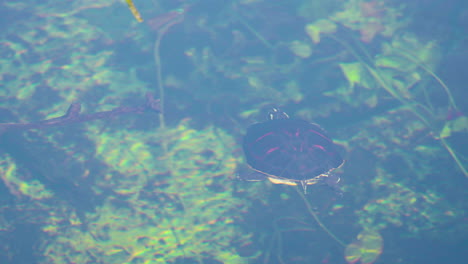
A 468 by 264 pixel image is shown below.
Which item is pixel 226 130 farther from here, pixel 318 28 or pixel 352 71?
pixel 318 28

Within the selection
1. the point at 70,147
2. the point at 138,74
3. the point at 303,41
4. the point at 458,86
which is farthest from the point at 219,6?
the point at 458,86

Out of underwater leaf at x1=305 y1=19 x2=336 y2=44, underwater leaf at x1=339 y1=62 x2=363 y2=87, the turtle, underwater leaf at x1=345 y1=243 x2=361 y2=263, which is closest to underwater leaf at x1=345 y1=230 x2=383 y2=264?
underwater leaf at x1=345 y1=243 x2=361 y2=263

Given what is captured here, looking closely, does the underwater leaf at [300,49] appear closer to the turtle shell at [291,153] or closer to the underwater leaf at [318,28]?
the underwater leaf at [318,28]

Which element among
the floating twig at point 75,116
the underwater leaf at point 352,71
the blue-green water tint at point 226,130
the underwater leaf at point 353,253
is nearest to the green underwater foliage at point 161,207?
the blue-green water tint at point 226,130

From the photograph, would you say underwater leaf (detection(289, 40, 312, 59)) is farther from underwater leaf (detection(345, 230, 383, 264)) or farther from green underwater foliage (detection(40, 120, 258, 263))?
underwater leaf (detection(345, 230, 383, 264))

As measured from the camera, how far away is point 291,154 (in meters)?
4.52

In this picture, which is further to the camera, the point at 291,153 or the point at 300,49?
the point at 300,49

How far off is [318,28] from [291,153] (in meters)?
3.92

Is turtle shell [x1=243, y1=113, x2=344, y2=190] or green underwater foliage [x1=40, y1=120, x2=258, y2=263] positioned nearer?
turtle shell [x1=243, y1=113, x2=344, y2=190]

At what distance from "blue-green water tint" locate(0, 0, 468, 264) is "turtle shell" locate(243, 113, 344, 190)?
618mm

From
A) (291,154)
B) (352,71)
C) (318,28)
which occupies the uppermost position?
(318,28)

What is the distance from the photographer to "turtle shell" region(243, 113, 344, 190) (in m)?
4.43

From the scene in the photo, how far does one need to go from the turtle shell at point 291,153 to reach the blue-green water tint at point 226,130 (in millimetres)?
618

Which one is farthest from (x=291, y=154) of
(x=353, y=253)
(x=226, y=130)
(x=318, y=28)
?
(x=318, y=28)
